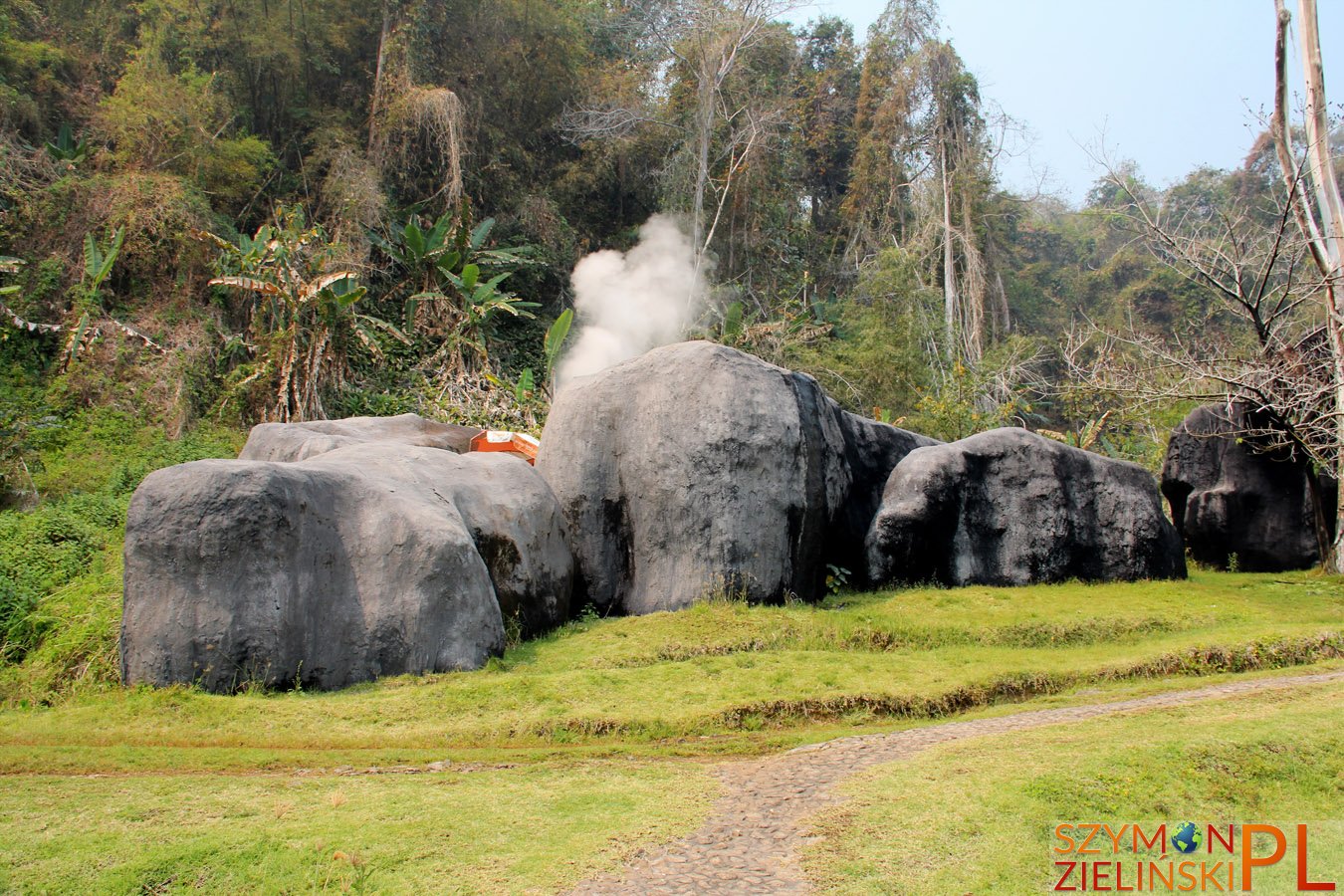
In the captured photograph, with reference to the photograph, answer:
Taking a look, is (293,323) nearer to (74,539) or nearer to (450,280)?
(450,280)

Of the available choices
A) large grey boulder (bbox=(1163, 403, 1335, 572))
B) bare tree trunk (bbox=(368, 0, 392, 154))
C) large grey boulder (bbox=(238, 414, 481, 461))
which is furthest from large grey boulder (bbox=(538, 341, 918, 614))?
bare tree trunk (bbox=(368, 0, 392, 154))

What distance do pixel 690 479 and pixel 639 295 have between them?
571 inches

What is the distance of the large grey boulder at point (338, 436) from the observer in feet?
36.9

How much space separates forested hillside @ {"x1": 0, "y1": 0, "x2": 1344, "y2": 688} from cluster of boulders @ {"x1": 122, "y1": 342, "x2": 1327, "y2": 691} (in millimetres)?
1551

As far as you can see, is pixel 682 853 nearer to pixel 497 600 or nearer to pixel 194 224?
pixel 497 600

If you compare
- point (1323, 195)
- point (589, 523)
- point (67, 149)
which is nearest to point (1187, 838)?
point (589, 523)

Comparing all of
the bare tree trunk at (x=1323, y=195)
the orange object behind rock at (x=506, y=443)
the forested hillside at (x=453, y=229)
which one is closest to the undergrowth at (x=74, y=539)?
the forested hillside at (x=453, y=229)

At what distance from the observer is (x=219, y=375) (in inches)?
687

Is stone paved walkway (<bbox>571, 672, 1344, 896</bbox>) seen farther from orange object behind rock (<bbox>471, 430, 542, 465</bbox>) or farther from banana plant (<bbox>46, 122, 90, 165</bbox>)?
banana plant (<bbox>46, 122, 90, 165</bbox>)

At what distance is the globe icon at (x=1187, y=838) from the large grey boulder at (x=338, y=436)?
7768 mm

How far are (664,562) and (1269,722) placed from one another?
5387 millimetres

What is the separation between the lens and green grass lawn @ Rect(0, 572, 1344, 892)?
4.59m

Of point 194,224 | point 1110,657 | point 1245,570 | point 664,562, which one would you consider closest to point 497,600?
point 664,562

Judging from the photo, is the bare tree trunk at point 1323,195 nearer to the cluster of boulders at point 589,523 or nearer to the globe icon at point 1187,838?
the cluster of boulders at point 589,523
